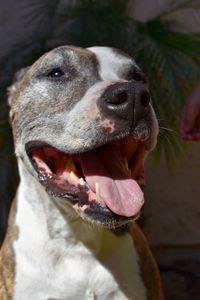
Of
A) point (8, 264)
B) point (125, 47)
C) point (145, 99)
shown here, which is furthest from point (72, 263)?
point (125, 47)

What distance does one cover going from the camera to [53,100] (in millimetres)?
3324

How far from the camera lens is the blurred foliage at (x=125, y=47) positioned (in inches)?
188

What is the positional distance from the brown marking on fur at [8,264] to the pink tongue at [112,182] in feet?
1.82

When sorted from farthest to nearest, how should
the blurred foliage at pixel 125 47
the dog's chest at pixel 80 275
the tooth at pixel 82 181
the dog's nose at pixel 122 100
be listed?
the blurred foliage at pixel 125 47 → the dog's chest at pixel 80 275 → the tooth at pixel 82 181 → the dog's nose at pixel 122 100

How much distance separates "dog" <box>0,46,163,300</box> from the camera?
311 cm

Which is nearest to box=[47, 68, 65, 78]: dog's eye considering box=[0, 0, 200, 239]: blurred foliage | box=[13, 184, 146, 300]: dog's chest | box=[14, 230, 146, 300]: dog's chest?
box=[13, 184, 146, 300]: dog's chest

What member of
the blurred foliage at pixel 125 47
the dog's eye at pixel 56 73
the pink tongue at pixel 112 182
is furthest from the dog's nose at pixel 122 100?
the blurred foliage at pixel 125 47

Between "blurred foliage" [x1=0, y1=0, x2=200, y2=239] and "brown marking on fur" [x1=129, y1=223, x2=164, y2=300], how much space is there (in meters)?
1.26

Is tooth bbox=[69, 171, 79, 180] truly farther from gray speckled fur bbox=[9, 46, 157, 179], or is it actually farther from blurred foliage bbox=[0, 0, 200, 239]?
blurred foliage bbox=[0, 0, 200, 239]

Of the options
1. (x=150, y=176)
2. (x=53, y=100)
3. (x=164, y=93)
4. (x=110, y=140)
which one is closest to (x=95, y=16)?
(x=164, y=93)

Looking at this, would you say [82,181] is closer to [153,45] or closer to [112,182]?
[112,182]

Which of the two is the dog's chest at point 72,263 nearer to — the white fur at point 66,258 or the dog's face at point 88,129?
the white fur at point 66,258

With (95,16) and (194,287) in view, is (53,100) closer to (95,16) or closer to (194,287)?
(95,16)

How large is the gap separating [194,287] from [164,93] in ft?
4.25
